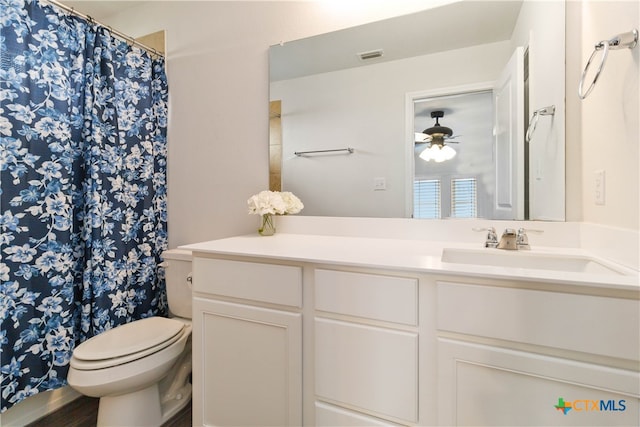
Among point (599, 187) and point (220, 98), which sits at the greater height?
point (220, 98)

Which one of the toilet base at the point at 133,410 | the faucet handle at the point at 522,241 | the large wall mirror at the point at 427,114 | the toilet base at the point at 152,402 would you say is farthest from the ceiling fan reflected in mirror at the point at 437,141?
the toilet base at the point at 133,410

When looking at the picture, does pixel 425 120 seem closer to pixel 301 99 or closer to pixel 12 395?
pixel 301 99

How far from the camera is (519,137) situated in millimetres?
1268

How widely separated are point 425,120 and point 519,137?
0.38 m

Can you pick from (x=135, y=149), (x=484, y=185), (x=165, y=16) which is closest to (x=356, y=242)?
(x=484, y=185)

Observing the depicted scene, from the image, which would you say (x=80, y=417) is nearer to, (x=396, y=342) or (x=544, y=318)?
(x=396, y=342)

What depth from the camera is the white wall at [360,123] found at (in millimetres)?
1372

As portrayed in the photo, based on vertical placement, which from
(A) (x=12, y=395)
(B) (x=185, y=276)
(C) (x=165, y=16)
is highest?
(C) (x=165, y=16)

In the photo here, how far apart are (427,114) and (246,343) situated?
1240mm

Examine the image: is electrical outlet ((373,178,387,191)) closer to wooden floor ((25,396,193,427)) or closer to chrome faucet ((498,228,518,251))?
chrome faucet ((498,228,518,251))

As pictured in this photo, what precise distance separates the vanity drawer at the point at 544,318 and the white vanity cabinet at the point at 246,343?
514 mm

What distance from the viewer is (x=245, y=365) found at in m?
1.18

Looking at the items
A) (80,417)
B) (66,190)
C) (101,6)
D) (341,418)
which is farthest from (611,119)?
(101,6)

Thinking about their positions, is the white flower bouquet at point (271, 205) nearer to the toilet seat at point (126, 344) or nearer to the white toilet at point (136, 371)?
the white toilet at point (136, 371)
